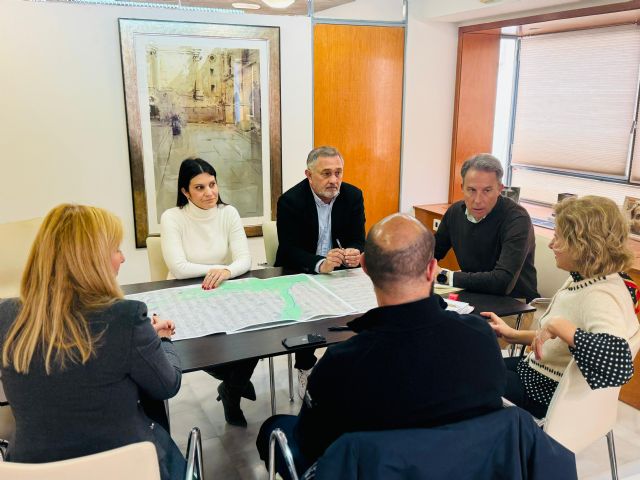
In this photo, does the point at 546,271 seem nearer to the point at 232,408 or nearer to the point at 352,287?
the point at 352,287

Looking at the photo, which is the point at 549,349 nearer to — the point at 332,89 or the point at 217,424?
the point at 217,424

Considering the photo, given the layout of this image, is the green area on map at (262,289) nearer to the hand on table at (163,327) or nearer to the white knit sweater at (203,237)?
the white knit sweater at (203,237)

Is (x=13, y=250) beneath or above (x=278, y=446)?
above

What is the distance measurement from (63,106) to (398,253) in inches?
122

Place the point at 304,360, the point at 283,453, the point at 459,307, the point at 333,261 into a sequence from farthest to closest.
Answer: the point at 304,360 < the point at 333,261 < the point at 459,307 < the point at 283,453

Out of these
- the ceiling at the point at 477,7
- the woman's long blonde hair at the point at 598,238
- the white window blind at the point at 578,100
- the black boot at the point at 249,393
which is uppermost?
the ceiling at the point at 477,7

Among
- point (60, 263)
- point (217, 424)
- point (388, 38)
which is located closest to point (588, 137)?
point (388, 38)

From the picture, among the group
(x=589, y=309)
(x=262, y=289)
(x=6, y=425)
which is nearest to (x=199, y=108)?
(x=262, y=289)

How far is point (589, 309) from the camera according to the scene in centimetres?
167

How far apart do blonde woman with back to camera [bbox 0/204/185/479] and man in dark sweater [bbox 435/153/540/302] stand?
1.49 meters

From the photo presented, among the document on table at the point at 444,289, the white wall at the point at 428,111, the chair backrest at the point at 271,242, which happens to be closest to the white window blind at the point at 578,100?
the white wall at the point at 428,111

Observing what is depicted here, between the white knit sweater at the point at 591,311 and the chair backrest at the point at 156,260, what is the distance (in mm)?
1908

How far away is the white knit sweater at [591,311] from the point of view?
162cm

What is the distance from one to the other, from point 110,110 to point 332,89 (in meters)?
1.66
